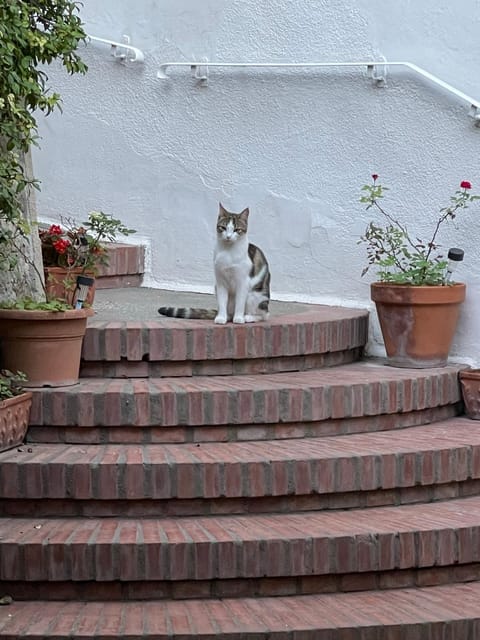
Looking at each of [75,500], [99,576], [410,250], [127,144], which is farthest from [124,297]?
[99,576]

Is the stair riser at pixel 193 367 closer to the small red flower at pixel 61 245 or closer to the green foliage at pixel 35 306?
the green foliage at pixel 35 306

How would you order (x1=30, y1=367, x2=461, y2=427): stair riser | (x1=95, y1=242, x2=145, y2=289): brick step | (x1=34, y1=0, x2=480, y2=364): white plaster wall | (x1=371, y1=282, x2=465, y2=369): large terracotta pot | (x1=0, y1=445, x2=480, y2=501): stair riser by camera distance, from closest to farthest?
(x1=0, y1=445, x2=480, y2=501): stair riser, (x1=30, y1=367, x2=461, y2=427): stair riser, (x1=371, y1=282, x2=465, y2=369): large terracotta pot, (x1=34, y1=0, x2=480, y2=364): white plaster wall, (x1=95, y1=242, x2=145, y2=289): brick step

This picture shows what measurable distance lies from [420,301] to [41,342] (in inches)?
69.1

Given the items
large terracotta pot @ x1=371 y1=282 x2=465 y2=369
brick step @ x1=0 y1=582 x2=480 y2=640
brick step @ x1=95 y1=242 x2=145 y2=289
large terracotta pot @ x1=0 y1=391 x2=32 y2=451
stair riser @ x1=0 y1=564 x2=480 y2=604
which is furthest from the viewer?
brick step @ x1=95 y1=242 x2=145 y2=289

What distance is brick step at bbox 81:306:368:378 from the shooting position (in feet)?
16.3

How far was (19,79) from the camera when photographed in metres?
4.48

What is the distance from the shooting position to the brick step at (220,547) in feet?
13.1

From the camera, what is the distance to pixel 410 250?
575 cm

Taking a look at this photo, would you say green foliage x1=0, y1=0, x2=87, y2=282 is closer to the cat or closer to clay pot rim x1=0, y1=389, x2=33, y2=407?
clay pot rim x1=0, y1=389, x2=33, y2=407

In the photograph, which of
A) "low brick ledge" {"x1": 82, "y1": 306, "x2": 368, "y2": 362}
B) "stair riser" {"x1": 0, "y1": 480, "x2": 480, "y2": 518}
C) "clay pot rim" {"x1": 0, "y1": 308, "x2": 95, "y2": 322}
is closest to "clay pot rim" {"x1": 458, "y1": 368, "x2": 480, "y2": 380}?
"low brick ledge" {"x1": 82, "y1": 306, "x2": 368, "y2": 362}

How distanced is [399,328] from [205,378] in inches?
39.3

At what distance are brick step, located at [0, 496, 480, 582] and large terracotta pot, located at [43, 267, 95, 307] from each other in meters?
1.24

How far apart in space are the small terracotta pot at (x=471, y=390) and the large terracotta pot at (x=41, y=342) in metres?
1.79

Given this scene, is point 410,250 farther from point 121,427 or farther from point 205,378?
point 121,427
